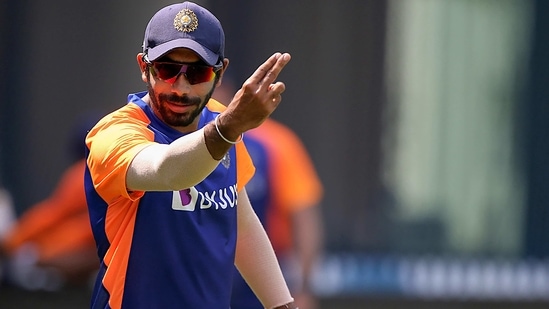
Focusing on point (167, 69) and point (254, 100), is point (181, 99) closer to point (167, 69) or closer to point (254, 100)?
point (167, 69)

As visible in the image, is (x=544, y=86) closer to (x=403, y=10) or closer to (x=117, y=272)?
(x=403, y=10)

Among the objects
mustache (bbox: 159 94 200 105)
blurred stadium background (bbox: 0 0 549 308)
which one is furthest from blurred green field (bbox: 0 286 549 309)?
mustache (bbox: 159 94 200 105)

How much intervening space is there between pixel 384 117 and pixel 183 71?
5007 mm

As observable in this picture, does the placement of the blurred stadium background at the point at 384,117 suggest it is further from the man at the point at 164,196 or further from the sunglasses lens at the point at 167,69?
the sunglasses lens at the point at 167,69

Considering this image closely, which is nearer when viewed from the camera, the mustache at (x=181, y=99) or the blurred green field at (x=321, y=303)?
the mustache at (x=181, y=99)

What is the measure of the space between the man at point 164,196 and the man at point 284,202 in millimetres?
2343

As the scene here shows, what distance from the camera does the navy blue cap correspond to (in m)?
3.86

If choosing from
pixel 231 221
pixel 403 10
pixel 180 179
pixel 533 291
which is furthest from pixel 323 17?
pixel 180 179

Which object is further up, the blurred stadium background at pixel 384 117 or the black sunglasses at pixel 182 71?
the black sunglasses at pixel 182 71

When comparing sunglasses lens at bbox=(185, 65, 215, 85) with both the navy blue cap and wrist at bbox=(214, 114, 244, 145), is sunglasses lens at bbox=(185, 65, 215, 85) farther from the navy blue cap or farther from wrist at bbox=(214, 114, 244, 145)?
wrist at bbox=(214, 114, 244, 145)

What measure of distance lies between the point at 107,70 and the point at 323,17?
156 cm

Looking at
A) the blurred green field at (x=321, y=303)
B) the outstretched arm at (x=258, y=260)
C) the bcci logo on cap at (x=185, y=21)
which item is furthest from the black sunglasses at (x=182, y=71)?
the blurred green field at (x=321, y=303)

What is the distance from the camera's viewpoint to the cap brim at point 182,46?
3832mm

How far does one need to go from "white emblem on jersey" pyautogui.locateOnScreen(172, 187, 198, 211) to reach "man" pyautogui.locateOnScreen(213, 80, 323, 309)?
2.44 meters
